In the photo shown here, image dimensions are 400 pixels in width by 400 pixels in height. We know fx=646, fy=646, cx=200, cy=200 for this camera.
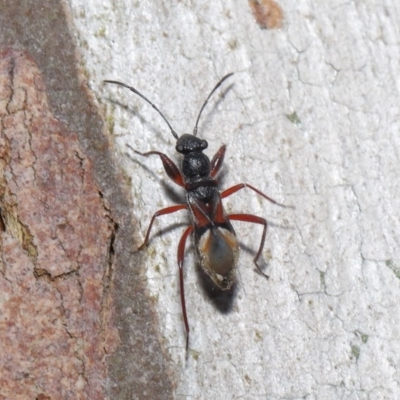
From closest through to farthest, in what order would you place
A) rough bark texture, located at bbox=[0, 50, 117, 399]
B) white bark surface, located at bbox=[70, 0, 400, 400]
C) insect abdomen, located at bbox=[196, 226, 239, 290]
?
rough bark texture, located at bbox=[0, 50, 117, 399]
white bark surface, located at bbox=[70, 0, 400, 400]
insect abdomen, located at bbox=[196, 226, 239, 290]

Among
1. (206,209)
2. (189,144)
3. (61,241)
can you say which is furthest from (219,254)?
(61,241)

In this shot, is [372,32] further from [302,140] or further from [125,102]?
[125,102]

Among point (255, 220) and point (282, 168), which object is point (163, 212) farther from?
point (282, 168)

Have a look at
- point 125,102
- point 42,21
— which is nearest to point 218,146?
point 125,102

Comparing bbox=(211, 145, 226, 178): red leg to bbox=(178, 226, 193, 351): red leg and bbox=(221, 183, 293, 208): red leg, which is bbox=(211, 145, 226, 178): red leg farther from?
bbox=(178, 226, 193, 351): red leg

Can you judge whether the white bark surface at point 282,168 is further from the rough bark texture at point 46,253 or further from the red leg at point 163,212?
the rough bark texture at point 46,253

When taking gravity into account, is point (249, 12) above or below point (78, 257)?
above

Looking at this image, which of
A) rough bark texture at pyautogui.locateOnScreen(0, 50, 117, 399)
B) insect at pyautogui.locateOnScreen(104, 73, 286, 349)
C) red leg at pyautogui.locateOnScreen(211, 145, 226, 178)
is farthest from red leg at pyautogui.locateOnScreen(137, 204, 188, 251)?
red leg at pyautogui.locateOnScreen(211, 145, 226, 178)
